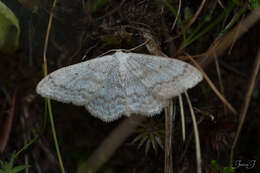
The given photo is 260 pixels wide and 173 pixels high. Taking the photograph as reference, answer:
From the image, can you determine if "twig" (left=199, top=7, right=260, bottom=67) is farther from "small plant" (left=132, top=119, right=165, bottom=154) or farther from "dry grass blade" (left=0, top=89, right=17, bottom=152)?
"dry grass blade" (left=0, top=89, right=17, bottom=152)

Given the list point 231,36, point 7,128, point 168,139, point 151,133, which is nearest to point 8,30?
point 7,128

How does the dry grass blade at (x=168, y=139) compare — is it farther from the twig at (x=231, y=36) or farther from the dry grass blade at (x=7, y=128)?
the dry grass blade at (x=7, y=128)

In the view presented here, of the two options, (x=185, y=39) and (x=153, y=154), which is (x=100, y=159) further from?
(x=185, y=39)

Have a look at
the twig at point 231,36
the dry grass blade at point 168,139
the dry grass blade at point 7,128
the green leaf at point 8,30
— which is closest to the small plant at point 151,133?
the dry grass blade at point 168,139

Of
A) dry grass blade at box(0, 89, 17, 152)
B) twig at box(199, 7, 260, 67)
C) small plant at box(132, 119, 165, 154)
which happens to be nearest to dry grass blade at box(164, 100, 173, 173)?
small plant at box(132, 119, 165, 154)

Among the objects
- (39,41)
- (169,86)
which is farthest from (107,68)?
(39,41)

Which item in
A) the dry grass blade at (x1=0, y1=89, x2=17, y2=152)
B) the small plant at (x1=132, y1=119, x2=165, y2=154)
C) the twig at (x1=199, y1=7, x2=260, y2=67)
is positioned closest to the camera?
the twig at (x1=199, y1=7, x2=260, y2=67)

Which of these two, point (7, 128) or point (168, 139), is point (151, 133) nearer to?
point (168, 139)

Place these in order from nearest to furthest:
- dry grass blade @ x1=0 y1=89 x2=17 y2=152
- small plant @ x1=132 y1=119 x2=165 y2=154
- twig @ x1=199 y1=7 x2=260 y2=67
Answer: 1. twig @ x1=199 y1=7 x2=260 y2=67
2. small plant @ x1=132 y1=119 x2=165 y2=154
3. dry grass blade @ x1=0 y1=89 x2=17 y2=152
